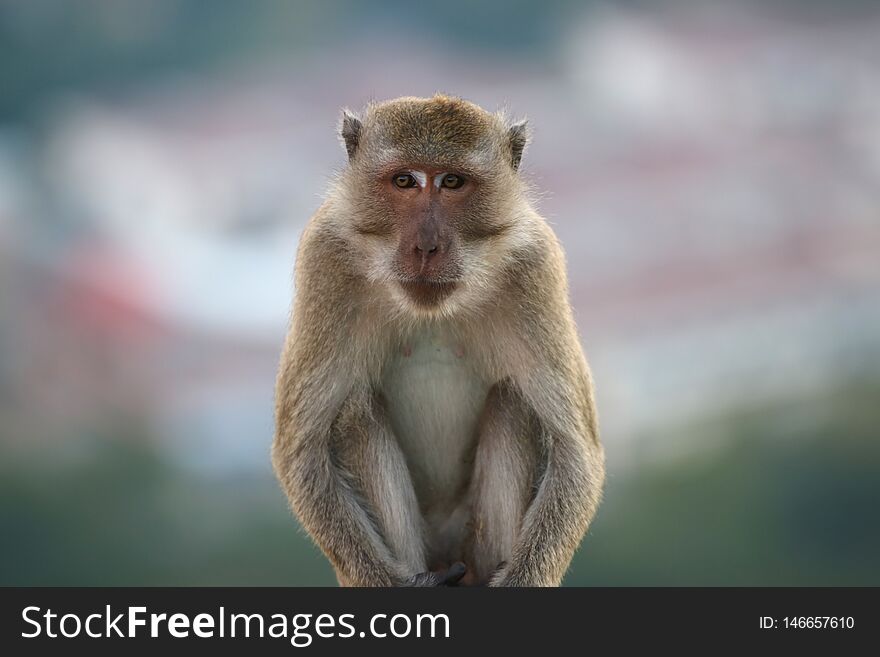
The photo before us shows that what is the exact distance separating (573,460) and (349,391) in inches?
45.0

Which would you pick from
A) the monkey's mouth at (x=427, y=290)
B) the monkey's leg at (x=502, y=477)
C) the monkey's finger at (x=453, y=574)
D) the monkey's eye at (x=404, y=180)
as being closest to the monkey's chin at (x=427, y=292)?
the monkey's mouth at (x=427, y=290)

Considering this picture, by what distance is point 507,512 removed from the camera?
7391mm

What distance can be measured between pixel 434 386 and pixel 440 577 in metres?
0.95

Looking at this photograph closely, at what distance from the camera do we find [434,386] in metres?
7.48

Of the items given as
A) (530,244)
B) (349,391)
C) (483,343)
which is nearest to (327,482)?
(349,391)

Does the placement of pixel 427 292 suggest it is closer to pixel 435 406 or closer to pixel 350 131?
pixel 435 406

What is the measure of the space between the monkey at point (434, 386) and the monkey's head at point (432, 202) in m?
0.01

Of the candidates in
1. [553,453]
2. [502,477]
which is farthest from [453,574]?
[553,453]

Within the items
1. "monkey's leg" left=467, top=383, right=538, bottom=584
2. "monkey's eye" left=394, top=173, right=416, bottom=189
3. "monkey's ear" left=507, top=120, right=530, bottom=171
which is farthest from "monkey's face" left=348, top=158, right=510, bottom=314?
"monkey's leg" left=467, top=383, right=538, bottom=584

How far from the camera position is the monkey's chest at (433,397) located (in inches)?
295

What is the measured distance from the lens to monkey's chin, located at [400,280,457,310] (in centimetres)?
693

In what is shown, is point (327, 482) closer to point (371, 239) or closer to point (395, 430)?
point (395, 430)

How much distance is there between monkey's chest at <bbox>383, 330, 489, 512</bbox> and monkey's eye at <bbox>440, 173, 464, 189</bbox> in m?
0.82

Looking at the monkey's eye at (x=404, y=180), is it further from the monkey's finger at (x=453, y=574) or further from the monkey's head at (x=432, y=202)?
the monkey's finger at (x=453, y=574)
